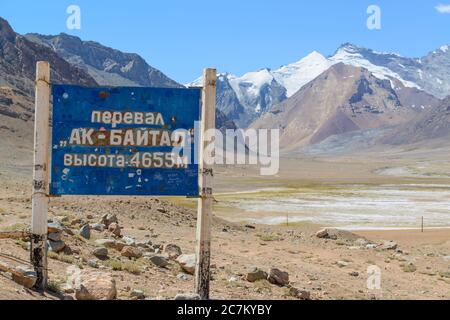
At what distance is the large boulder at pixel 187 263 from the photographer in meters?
14.1

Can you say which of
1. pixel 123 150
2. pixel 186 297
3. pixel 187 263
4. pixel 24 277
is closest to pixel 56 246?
pixel 187 263

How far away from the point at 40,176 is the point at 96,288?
2.03 m

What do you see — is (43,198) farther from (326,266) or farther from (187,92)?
(326,266)

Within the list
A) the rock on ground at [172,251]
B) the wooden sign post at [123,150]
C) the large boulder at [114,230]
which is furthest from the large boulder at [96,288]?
the large boulder at [114,230]

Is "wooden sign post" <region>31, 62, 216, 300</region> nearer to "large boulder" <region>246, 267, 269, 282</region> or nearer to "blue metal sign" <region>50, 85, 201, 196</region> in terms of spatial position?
"blue metal sign" <region>50, 85, 201, 196</region>

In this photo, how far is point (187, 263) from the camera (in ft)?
46.8

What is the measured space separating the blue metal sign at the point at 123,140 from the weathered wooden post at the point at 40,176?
17 cm

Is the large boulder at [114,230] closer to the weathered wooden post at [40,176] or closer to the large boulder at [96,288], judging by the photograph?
the large boulder at [96,288]

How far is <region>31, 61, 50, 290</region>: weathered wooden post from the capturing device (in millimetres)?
9719

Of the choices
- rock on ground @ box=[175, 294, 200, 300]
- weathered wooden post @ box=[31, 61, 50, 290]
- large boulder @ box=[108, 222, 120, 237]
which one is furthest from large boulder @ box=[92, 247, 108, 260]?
rock on ground @ box=[175, 294, 200, 300]

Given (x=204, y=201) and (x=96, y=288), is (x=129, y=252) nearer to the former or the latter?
(x=96, y=288)

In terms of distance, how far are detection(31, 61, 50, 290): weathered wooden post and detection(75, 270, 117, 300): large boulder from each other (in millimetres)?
648

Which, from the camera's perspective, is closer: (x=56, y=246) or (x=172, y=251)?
(x=56, y=246)

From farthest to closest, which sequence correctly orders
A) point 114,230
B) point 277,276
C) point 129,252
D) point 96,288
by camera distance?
point 114,230
point 129,252
point 277,276
point 96,288
